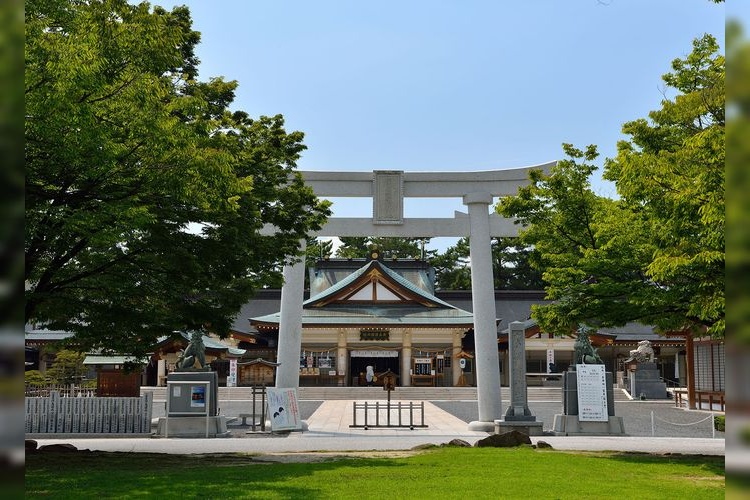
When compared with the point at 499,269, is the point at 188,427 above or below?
below

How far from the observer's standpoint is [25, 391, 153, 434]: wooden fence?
747 inches

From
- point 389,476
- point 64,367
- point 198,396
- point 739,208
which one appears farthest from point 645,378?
point 739,208

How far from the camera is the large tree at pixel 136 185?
26.0ft

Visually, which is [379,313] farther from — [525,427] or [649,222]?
[649,222]

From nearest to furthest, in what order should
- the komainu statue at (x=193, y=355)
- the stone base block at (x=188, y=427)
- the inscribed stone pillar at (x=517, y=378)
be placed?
the stone base block at (x=188, y=427), the inscribed stone pillar at (x=517, y=378), the komainu statue at (x=193, y=355)

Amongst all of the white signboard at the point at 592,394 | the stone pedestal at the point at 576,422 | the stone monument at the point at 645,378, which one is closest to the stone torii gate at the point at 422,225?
the stone pedestal at the point at 576,422

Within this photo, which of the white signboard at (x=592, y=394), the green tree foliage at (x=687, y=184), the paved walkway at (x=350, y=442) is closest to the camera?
the green tree foliage at (x=687, y=184)

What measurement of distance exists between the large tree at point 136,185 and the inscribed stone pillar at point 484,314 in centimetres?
624

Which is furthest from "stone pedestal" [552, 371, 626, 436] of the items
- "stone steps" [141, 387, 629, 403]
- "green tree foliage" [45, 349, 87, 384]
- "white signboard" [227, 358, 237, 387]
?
"white signboard" [227, 358, 237, 387]

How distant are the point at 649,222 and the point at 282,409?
11.5 meters

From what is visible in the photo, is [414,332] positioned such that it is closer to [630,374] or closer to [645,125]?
[630,374]

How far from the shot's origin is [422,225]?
2094 centimetres

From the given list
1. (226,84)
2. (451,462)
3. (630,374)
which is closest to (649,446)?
(451,462)

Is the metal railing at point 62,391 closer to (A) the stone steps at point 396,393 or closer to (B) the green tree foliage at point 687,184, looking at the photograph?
(A) the stone steps at point 396,393
